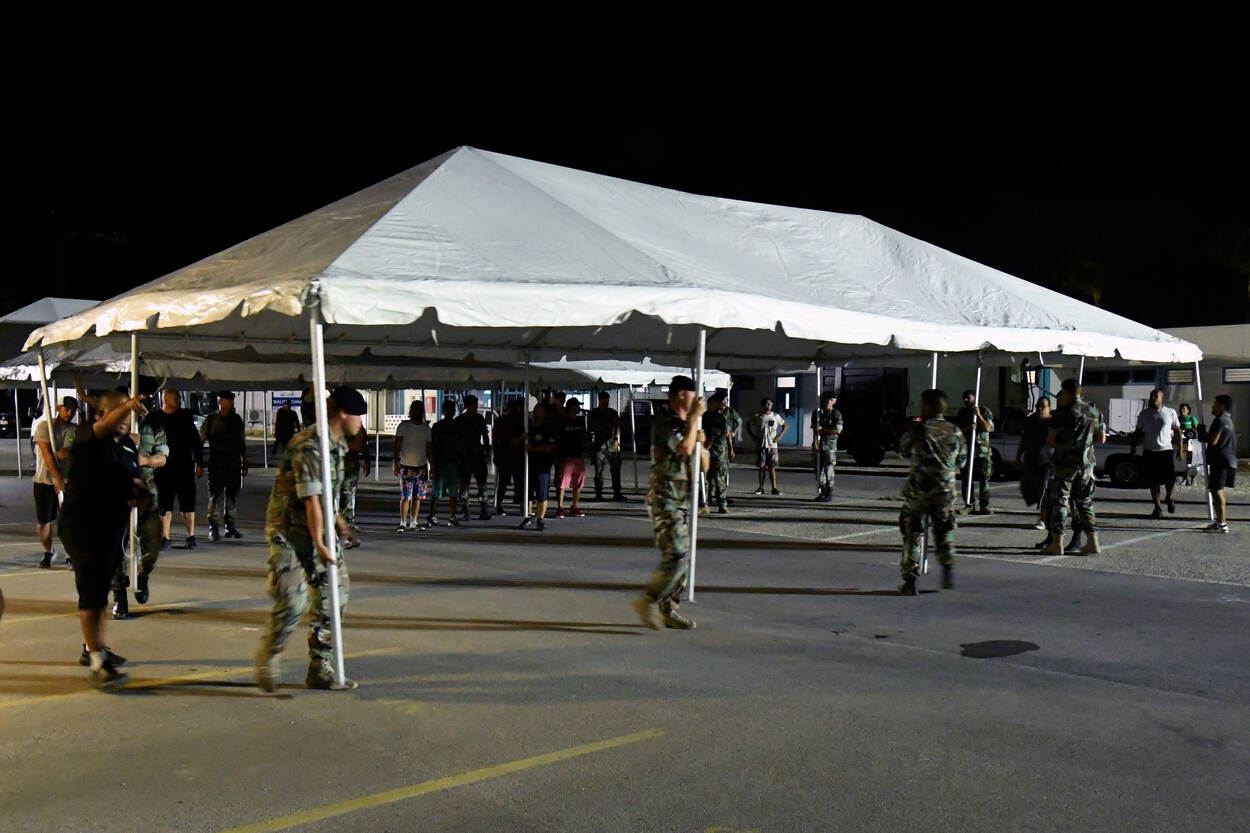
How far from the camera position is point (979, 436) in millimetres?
16547

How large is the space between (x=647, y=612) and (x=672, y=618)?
8.7 inches

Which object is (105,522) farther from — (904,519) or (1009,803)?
(904,519)

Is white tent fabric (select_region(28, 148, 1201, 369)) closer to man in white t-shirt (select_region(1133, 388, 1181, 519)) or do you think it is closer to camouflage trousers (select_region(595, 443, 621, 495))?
man in white t-shirt (select_region(1133, 388, 1181, 519))

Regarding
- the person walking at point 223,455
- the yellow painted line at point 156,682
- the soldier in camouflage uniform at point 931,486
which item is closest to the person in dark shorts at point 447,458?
the person walking at point 223,455

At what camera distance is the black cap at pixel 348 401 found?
20.1ft

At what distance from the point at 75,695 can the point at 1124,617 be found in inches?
300

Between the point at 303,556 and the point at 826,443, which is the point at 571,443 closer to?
the point at 826,443

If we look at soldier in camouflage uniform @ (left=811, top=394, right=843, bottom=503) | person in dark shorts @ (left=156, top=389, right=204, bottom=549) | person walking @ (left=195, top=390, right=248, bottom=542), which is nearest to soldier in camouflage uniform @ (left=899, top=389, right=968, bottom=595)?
person in dark shorts @ (left=156, top=389, right=204, bottom=549)

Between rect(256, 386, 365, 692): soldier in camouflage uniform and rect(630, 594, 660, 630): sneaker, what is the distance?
2.35m

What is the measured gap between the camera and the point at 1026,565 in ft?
37.3

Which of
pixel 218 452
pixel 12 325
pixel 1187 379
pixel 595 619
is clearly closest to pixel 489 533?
pixel 218 452

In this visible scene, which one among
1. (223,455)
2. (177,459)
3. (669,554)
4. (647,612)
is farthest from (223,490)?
(669,554)

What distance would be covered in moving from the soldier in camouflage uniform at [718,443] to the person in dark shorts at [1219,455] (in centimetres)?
667

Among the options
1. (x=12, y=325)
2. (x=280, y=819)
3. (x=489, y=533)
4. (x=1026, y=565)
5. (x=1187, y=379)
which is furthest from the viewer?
(x=1187, y=379)
